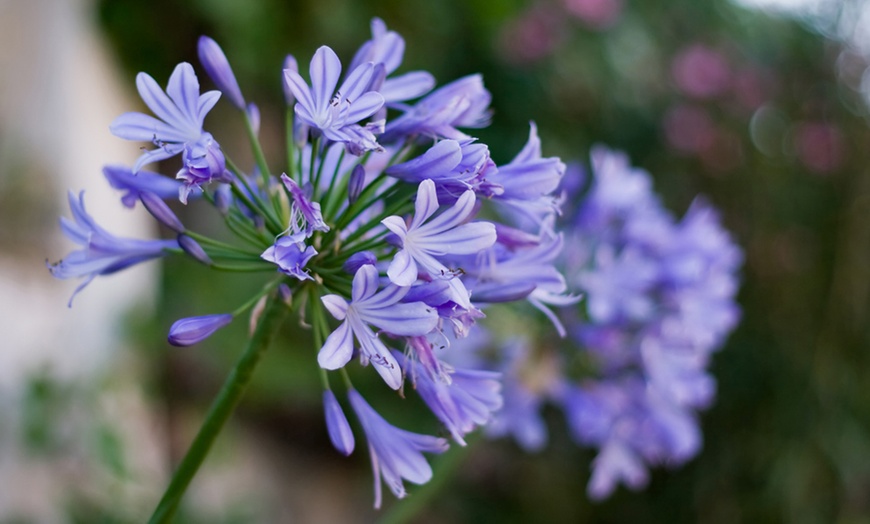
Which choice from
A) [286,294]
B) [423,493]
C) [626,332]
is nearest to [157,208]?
[286,294]

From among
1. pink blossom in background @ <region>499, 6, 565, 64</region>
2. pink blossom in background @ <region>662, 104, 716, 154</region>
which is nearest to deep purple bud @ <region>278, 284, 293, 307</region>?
pink blossom in background @ <region>499, 6, 565, 64</region>

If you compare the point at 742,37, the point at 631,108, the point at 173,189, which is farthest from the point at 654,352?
the point at 742,37

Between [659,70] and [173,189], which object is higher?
[173,189]

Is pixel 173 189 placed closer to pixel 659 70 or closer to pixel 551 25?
pixel 551 25

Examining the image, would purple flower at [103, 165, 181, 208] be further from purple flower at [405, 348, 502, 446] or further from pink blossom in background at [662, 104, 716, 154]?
pink blossom in background at [662, 104, 716, 154]

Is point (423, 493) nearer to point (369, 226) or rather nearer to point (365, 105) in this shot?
point (369, 226)

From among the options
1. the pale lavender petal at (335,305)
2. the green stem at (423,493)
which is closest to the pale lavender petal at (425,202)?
the pale lavender petal at (335,305)
